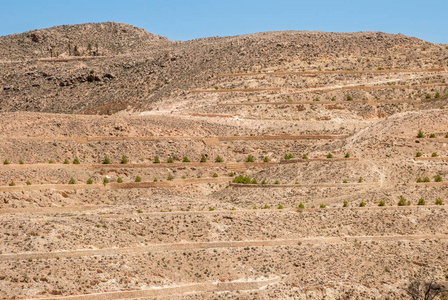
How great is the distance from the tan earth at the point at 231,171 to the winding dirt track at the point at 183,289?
58 mm

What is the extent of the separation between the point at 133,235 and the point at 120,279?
14.6 feet

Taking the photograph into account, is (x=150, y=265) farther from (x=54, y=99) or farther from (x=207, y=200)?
(x=54, y=99)

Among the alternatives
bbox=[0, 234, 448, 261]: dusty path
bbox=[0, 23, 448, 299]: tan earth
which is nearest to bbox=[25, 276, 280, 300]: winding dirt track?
bbox=[0, 23, 448, 299]: tan earth

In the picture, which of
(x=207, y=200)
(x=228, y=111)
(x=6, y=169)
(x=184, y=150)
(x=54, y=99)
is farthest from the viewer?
(x=54, y=99)

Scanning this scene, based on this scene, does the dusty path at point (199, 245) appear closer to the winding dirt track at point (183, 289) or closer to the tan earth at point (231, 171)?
the tan earth at point (231, 171)

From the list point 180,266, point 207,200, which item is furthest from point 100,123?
point 180,266

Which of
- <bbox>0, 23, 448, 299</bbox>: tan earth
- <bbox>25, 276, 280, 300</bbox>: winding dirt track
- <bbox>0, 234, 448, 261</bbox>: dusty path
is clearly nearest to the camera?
<bbox>25, 276, 280, 300</bbox>: winding dirt track

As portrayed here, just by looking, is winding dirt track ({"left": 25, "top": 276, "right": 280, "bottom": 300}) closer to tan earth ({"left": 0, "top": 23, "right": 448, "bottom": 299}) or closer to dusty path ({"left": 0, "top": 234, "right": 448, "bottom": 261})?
tan earth ({"left": 0, "top": 23, "right": 448, "bottom": 299})

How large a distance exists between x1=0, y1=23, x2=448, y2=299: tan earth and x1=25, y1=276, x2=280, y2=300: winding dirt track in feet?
0.19

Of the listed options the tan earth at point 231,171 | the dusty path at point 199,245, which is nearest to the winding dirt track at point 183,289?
the tan earth at point 231,171

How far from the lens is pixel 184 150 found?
2095 inches

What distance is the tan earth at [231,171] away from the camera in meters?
33.7

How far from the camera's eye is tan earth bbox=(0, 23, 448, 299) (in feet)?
111

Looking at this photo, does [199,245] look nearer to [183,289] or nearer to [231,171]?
[183,289]
